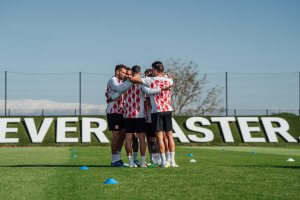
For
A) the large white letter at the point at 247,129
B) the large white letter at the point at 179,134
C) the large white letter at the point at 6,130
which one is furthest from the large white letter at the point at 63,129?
the large white letter at the point at 247,129

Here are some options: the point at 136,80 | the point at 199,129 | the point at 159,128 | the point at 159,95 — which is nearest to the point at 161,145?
the point at 159,128

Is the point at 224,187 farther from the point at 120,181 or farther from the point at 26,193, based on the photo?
the point at 26,193

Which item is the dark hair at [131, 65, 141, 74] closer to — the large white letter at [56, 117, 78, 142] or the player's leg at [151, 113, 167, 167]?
the player's leg at [151, 113, 167, 167]

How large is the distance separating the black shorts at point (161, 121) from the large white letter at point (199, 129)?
23.1 metres

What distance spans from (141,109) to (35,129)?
23.6 m

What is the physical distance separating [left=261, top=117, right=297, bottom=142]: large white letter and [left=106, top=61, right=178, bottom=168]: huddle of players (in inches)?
936

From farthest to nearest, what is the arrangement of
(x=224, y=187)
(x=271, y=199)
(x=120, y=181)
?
(x=120, y=181) → (x=224, y=187) → (x=271, y=199)

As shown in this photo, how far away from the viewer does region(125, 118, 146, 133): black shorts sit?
12.9 m

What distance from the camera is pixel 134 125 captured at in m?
12.9

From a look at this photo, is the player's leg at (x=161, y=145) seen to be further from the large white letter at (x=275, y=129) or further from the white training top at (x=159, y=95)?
the large white letter at (x=275, y=129)

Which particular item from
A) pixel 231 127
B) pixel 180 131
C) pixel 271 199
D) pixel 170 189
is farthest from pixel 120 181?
pixel 231 127

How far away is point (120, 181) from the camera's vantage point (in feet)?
31.7

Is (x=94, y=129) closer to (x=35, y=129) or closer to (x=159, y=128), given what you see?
(x=35, y=129)

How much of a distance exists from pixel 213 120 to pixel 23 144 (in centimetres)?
1148
